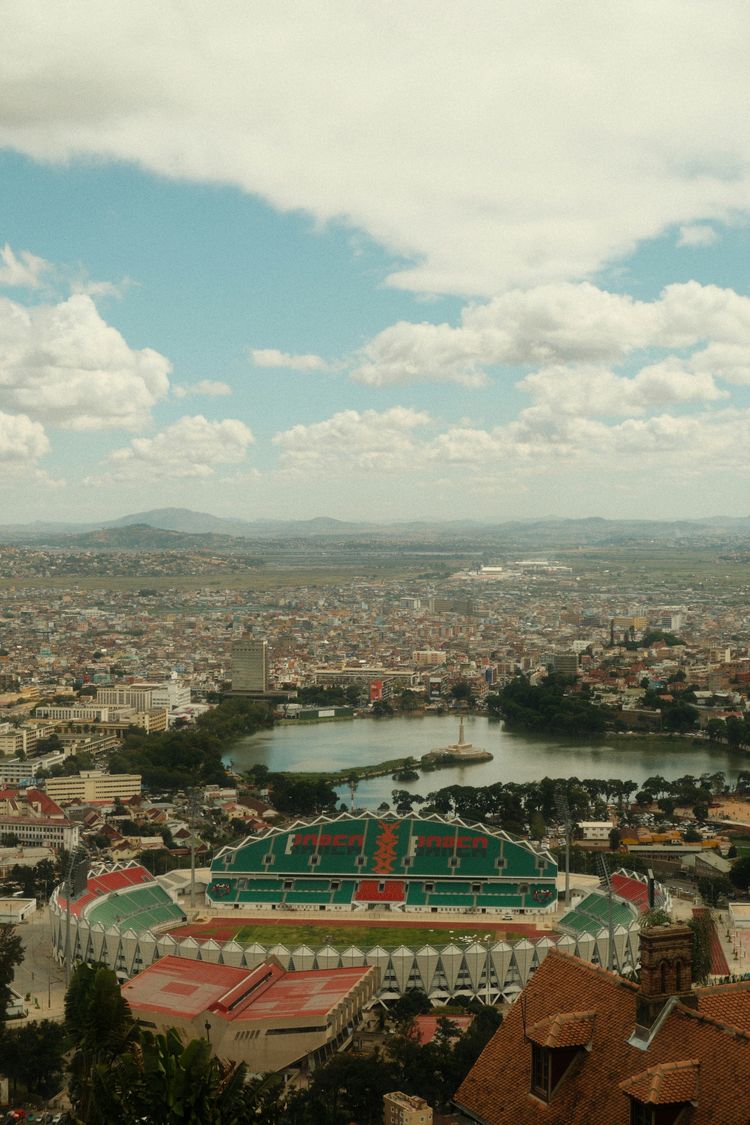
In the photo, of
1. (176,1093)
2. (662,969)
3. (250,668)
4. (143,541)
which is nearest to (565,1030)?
(662,969)

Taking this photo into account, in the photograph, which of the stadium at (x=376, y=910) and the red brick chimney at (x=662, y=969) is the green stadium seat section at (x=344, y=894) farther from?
the red brick chimney at (x=662, y=969)

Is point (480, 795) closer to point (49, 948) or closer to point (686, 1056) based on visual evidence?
point (49, 948)

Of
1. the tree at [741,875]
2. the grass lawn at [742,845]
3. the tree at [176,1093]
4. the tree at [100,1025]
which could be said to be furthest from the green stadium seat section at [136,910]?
the tree at [176,1093]

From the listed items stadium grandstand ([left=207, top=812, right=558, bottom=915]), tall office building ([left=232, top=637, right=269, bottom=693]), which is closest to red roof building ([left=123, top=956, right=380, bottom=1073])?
stadium grandstand ([left=207, top=812, right=558, bottom=915])

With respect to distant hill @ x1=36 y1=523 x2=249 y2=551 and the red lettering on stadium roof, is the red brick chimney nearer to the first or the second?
the red lettering on stadium roof

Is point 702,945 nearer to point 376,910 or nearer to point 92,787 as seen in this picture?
point 376,910
